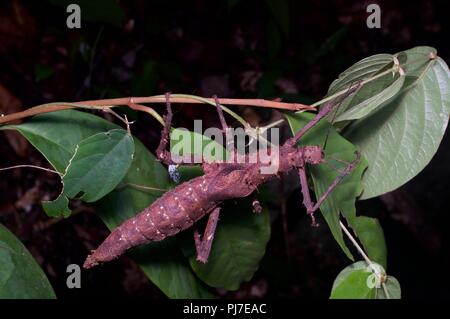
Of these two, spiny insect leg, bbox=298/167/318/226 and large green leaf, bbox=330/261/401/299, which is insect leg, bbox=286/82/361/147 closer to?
spiny insect leg, bbox=298/167/318/226

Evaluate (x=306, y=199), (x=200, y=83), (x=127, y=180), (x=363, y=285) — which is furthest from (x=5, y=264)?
(x=200, y=83)

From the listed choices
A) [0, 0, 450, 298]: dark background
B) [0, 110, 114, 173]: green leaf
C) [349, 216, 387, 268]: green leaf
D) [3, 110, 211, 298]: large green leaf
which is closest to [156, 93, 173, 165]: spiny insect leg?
[3, 110, 211, 298]: large green leaf

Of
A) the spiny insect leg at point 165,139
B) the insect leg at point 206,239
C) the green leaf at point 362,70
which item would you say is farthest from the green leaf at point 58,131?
the green leaf at point 362,70

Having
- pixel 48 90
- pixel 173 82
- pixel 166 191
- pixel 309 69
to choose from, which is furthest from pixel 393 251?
pixel 48 90

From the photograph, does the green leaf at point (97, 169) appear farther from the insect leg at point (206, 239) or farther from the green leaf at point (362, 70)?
the green leaf at point (362, 70)

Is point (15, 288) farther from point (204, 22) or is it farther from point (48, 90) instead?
point (204, 22)

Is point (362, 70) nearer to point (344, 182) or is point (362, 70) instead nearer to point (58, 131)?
point (344, 182)
